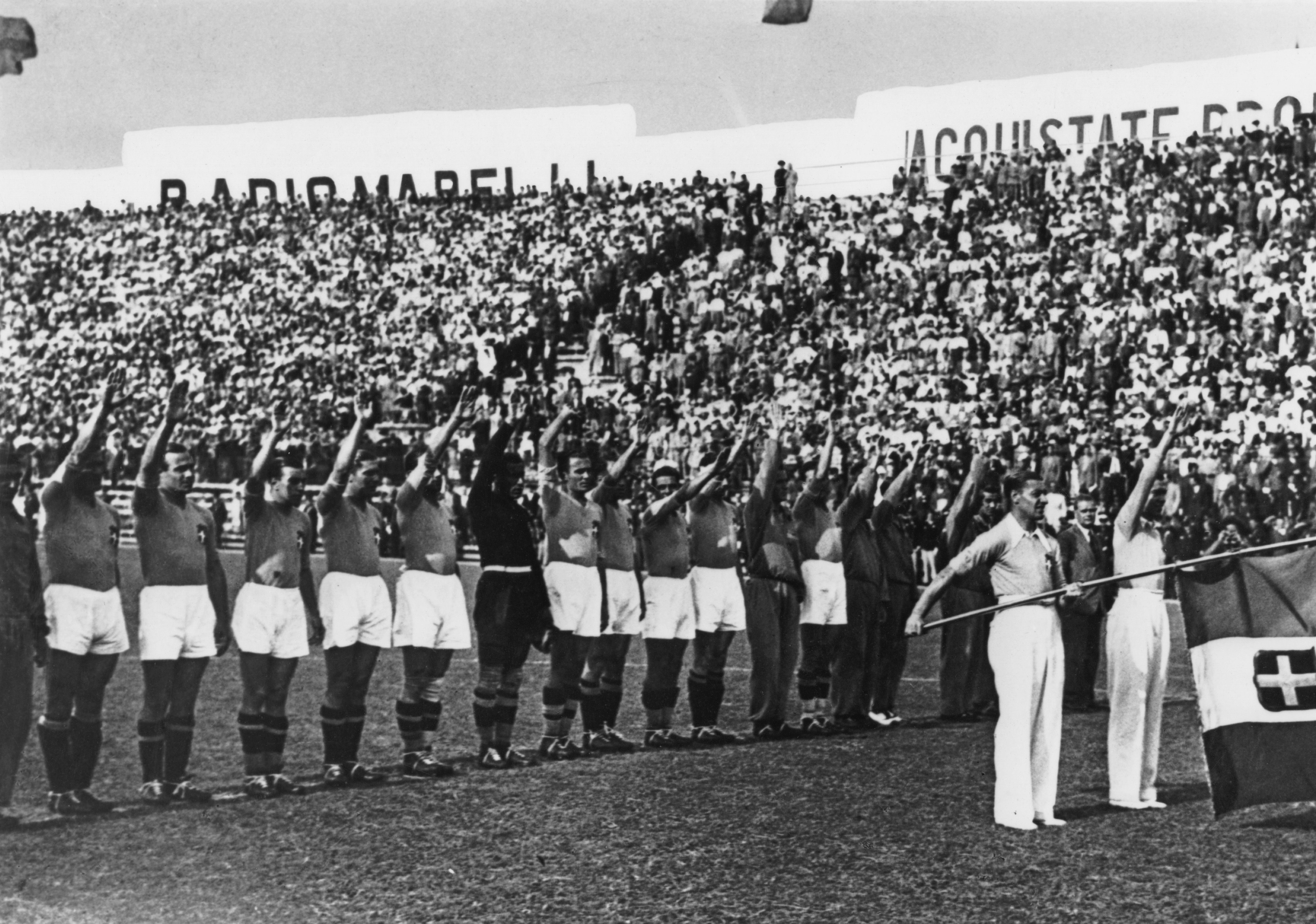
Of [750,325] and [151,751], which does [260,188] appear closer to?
[750,325]

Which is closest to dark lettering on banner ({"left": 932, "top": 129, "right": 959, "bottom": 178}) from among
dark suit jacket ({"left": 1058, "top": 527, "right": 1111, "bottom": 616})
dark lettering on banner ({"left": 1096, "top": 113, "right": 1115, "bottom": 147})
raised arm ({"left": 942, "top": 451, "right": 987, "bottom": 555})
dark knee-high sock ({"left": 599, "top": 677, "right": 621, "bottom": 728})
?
dark lettering on banner ({"left": 1096, "top": 113, "right": 1115, "bottom": 147})

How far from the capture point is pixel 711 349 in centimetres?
2503

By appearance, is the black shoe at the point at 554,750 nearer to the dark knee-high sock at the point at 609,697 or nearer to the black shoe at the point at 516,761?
the black shoe at the point at 516,761

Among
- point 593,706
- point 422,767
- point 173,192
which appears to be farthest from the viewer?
point 173,192

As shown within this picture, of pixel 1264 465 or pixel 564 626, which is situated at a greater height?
pixel 1264 465

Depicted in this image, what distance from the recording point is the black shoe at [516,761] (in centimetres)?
1034

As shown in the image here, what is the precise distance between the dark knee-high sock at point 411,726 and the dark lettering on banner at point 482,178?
15144 mm

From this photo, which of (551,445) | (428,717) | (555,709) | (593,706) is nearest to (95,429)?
(428,717)

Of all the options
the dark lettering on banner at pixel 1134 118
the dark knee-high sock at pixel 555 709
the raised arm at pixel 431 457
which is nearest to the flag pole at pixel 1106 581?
the raised arm at pixel 431 457

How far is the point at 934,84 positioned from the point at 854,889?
2375cm

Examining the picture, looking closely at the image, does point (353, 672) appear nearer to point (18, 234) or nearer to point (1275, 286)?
point (1275, 286)

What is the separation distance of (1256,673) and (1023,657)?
3.95ft

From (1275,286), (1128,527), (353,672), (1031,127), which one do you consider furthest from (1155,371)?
(353,672)

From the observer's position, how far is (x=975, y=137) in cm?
2680
